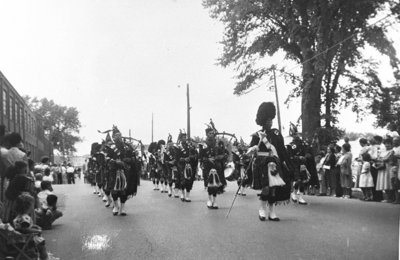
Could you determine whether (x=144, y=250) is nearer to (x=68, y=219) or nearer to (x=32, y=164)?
(x=32, y=164)

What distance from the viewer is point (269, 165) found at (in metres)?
9.51

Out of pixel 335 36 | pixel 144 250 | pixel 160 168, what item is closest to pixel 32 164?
pixel 144 250

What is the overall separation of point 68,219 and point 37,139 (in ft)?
10.7

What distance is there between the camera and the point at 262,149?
976 centimetres

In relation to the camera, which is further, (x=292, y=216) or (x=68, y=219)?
(x=68, y=219)

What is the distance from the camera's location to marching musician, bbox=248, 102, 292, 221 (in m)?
9.39

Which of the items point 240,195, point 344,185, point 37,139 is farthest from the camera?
point 240,195

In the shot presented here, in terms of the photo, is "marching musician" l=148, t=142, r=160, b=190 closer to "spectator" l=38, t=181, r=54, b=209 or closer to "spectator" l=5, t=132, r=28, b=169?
"spectator" l=38, t=181, r=54, b=209

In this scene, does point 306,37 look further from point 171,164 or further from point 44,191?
point 44,191

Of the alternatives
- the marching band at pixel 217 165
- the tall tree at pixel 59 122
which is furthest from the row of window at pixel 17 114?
the marching band at pixel 217 165

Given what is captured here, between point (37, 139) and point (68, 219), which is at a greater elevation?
point (37, 139)

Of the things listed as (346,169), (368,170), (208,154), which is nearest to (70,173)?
(208,154)

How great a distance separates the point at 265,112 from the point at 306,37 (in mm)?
12060

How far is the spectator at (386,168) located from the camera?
1164 cm
